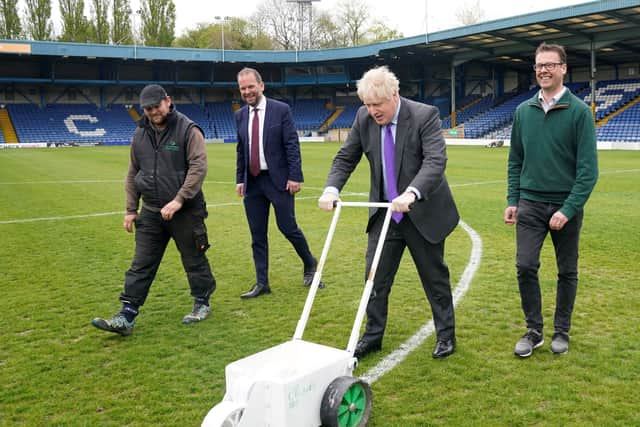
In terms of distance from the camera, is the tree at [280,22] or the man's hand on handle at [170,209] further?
the tree at [280,22]

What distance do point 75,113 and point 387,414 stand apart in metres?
56.3

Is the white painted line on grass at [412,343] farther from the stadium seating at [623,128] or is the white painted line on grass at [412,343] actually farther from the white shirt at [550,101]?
the stadium seating at [623,128]

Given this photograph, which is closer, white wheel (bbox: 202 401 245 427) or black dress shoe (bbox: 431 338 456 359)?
white wheel (bbox: 202 401 245 427)

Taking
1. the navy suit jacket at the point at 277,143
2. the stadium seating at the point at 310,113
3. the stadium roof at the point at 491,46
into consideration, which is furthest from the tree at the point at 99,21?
the navy suit jacket at the point at 277,143

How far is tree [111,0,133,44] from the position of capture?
67188 millimetres

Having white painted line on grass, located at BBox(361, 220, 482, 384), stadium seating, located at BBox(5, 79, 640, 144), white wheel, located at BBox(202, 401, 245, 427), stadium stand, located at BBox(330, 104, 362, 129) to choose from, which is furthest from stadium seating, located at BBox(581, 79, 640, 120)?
white wheel, located at BBox(202, 401, 245, 427)

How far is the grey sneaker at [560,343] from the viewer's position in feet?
14.1

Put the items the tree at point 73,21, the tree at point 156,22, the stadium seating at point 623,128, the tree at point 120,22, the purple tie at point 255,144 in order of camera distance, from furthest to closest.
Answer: the tree at point 156,22 → the tree at point 120,22 → the tree at point 73,21 → the stadium seating at point 623,128 → the purple tie at point 255,144

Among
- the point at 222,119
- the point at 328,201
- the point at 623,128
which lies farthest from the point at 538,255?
the point at 222,119

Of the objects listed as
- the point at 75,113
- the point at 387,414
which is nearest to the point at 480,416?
the point at 387,414

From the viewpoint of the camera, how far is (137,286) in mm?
5000

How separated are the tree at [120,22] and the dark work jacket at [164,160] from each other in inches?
2662

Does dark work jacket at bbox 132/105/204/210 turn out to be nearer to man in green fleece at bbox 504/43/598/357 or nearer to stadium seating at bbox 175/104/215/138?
man in green fleece at bbox 504/43/598/357

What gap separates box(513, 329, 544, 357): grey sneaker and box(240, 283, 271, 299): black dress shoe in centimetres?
264
